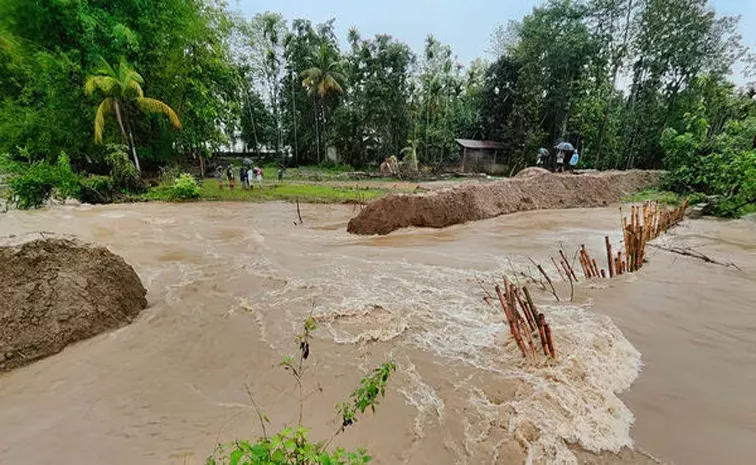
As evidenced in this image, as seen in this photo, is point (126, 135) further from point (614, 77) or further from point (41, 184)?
point (614, 77)

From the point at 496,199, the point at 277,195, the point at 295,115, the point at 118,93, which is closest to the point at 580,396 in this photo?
the point at 496,199

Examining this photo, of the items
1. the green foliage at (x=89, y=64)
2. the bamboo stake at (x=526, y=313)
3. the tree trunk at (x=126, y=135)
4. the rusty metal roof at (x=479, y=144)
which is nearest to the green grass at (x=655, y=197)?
the bamboo stake at (x=526, y=313)

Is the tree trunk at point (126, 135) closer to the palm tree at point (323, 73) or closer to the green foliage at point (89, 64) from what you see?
the green foliage at point (89, 64)

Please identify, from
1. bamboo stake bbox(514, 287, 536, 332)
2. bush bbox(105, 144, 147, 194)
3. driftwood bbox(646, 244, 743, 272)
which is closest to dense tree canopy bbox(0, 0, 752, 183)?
bush bbox(105, 144, 147, 194)

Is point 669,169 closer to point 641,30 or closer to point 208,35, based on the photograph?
point 641,30

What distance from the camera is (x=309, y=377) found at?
10.7ft

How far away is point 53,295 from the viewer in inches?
149

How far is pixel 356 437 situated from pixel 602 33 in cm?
3074

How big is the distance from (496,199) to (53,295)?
34.5ft

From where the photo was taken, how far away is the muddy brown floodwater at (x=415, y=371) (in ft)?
8.10

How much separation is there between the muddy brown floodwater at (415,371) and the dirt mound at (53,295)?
0.21 metres

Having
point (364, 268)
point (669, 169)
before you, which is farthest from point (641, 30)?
point (364, 268)

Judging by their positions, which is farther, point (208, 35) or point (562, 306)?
point (208, 35)

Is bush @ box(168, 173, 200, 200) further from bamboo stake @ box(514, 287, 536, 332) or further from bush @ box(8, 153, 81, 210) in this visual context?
bamboo stake @ box(514, 287, 536, 332)
